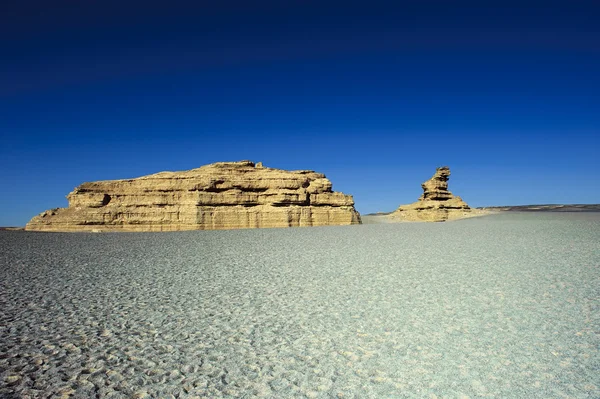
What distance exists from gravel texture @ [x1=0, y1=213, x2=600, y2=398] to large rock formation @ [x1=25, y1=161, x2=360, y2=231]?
63.6 ft

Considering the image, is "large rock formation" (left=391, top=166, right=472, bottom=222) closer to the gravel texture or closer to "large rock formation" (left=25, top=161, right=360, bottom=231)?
"large rock formation" (left=25, top=161, right=360, bottom=231)

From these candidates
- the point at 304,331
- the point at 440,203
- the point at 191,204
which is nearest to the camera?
the point at 304,331

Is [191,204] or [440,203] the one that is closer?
[191,204]

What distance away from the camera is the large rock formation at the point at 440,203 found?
37.1 metres

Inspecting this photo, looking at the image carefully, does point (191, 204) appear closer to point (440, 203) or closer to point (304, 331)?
point (440, 203)

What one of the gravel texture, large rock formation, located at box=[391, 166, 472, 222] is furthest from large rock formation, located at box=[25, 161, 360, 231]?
the gravel texture

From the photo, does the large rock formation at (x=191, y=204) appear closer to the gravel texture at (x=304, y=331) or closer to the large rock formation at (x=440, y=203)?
the large rock formation at (x=440, y=203)

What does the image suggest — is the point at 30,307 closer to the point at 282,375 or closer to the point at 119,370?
the point at 119,370

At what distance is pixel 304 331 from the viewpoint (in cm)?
450

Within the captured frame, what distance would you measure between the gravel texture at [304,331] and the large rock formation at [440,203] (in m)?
29.0

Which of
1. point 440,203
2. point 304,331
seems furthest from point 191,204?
point 304,331

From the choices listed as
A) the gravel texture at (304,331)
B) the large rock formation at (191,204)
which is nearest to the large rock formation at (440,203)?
the large rock formation at (191,204)

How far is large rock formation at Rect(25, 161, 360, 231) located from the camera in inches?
1118

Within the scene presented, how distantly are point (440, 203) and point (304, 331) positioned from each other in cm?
3594
